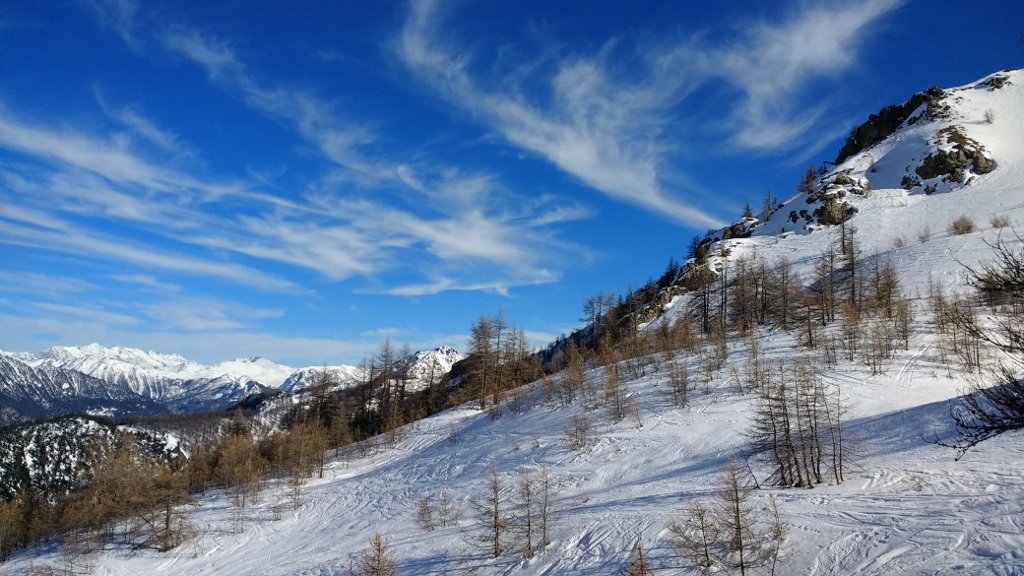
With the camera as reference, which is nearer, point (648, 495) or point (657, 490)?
point (648, 495)

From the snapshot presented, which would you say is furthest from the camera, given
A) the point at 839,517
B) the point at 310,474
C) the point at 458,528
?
the point at 310,474

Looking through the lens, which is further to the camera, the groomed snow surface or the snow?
the snow

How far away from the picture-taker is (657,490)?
3011 cm

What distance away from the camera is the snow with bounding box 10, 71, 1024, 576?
18.5m

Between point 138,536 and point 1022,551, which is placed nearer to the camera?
point 1022,551

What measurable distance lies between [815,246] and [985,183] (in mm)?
39902

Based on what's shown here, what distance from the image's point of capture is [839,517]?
20.6 meters

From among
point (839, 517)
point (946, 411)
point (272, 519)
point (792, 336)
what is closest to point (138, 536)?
point (272, 519)

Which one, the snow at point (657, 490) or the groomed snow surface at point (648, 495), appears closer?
the groomed snow surface at point (648, 495)

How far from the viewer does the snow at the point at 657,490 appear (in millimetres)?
18469

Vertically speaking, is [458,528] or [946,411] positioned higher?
[946,411]

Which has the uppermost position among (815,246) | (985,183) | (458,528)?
(985,183)

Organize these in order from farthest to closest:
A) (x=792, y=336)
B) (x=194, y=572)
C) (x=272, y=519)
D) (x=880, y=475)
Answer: (x=792, y=336)
(x=272, y=519)
(x=194, y=572)
(x=880, y=475)

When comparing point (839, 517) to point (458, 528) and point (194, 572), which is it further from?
point (194, 572)
